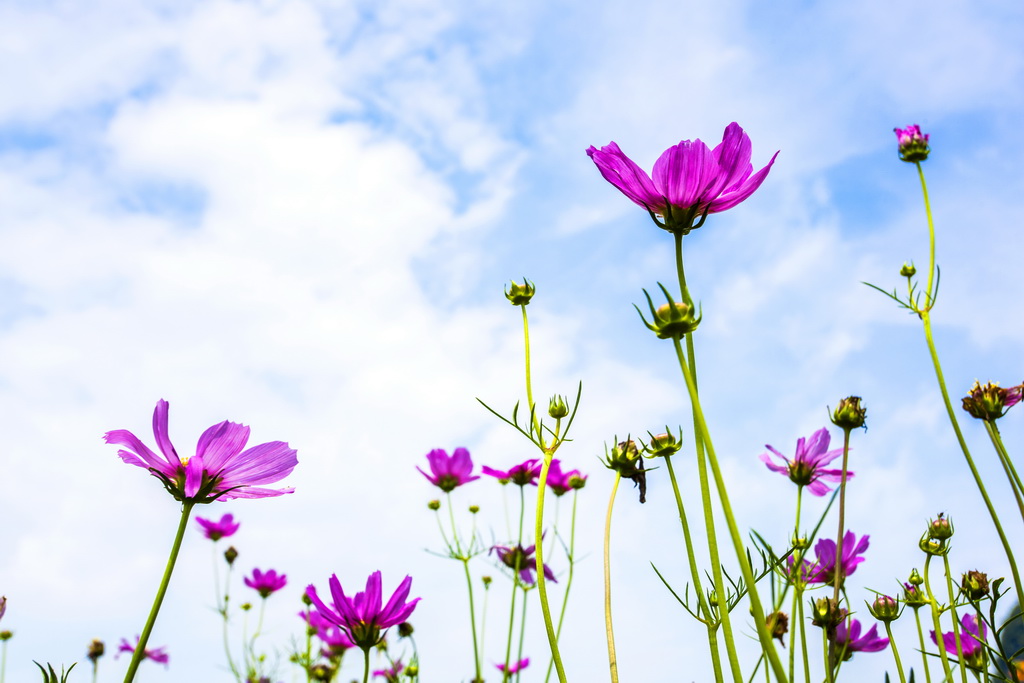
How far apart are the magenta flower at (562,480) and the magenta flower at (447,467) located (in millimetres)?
384

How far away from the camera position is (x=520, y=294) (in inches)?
64.2

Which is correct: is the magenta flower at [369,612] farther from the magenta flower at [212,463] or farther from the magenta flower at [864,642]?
the magenta flower at [864,642]

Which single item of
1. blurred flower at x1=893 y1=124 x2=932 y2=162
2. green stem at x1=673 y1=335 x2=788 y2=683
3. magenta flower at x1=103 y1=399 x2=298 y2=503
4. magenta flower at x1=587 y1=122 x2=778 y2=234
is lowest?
green stem at x1=673 y1=335 x2=788 y2=683

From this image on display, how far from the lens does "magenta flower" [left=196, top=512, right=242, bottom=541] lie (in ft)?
12.7

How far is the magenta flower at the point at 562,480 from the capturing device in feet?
7.96

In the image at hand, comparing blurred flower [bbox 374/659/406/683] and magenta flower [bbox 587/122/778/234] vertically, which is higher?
magenta flower [bbox 587/122/778/234]

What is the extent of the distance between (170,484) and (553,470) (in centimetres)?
160

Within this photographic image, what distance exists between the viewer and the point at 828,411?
4.69ft

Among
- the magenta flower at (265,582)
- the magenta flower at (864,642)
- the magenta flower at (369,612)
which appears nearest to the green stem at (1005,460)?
the magenta flower at (864,642)

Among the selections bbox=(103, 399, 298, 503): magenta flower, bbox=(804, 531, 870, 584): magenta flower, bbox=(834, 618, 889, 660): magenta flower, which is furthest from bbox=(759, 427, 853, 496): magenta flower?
bbox=(103, 399, 298, 503): magenta flower

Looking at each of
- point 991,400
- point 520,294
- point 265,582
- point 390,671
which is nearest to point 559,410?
point 520,294

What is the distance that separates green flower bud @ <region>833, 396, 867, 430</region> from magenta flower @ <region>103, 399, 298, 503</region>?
98cm

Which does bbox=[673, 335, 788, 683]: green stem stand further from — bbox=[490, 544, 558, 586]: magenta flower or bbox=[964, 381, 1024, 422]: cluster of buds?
bbox=[490, 544, 558, 586]: magenta flower

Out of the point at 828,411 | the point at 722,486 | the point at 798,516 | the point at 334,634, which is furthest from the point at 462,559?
the point at 722,486
